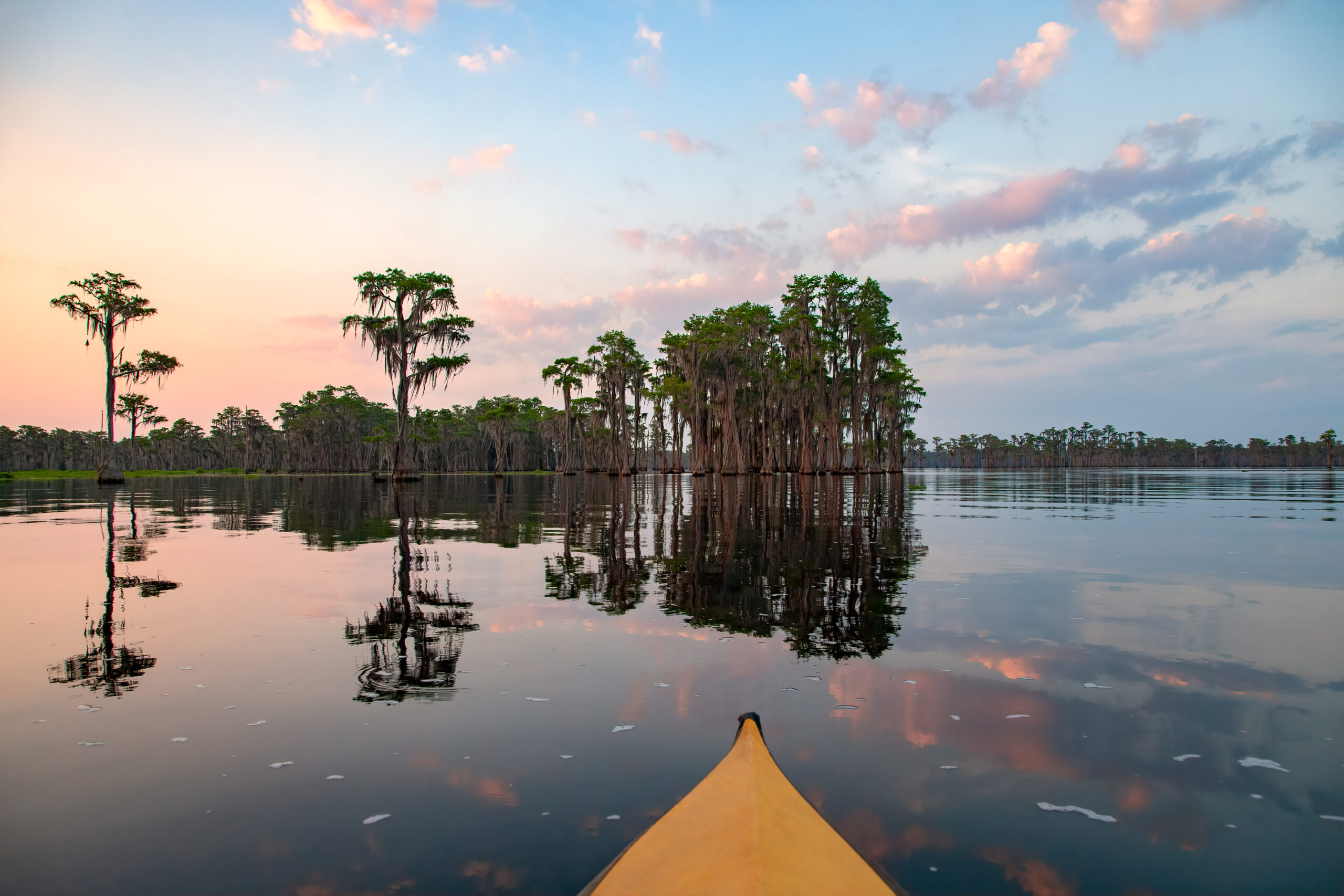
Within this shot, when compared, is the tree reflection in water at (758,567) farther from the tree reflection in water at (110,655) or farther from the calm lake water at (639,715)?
the tree reflection in water at (110,655)

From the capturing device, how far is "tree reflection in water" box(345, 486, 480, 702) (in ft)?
17.1

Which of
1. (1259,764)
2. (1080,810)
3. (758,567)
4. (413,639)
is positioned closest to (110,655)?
(413,639)

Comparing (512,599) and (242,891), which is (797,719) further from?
(512,599)

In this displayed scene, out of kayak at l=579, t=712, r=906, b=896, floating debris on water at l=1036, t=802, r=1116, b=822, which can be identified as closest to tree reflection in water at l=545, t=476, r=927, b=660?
floating debris on water at l=1036, t=802, r=1116, b=822

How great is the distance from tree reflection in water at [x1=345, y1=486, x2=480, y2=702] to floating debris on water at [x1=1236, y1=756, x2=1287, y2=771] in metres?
5.42

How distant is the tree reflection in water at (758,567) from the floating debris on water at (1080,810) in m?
2.49

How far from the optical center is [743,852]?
220 centimetres

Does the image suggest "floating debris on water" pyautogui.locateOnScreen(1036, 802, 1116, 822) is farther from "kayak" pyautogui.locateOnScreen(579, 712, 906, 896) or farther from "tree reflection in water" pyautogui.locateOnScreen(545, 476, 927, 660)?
"tree reflection in water" pyautogui.locateOnScreen(545, 476, 927, 660)

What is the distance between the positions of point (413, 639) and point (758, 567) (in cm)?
580

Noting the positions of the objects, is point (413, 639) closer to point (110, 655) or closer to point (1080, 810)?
point (110, 655)

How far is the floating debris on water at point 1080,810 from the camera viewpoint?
131 inches

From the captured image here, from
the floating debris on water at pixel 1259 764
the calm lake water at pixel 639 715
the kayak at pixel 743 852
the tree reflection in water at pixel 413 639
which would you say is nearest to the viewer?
the kayak at pixel 743 852

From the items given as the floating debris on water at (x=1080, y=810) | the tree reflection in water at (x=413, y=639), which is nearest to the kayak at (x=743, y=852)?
the floating debris on water at (x=1080, y=810)

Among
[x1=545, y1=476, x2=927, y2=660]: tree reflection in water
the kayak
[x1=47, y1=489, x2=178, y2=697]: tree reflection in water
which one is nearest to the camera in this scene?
the kayak
